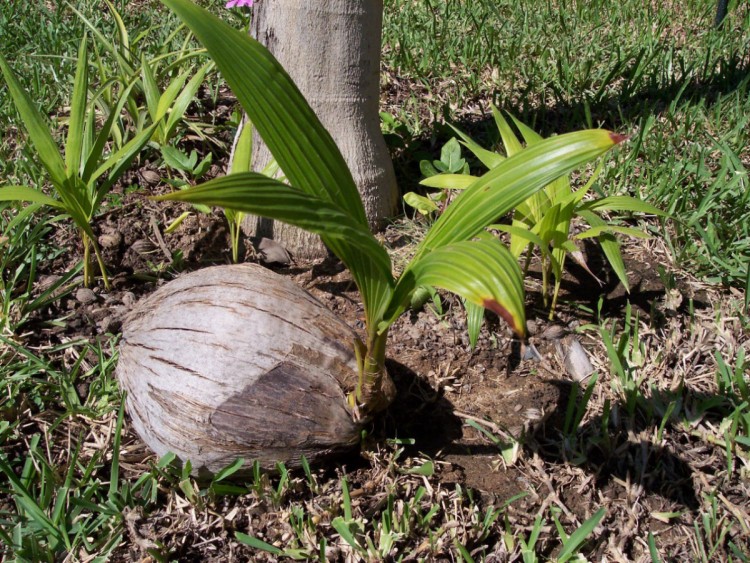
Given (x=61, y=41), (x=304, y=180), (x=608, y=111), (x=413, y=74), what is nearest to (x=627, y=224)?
(x=608, y=111)

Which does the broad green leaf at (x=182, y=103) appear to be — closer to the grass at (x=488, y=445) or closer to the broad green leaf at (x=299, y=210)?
the grass at (x=488, y=445)

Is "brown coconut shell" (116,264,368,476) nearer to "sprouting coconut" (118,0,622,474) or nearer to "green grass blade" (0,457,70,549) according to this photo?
"sprouting coconut" (118,0,622,474)

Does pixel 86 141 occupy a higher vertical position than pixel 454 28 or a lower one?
lower

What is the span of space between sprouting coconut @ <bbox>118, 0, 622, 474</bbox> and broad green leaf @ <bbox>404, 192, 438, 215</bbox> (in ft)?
2.05

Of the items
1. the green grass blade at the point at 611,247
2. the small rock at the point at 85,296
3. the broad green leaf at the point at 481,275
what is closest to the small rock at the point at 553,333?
the green grass blade at the point at 611,247

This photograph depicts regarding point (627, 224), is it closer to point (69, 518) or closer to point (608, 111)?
point (608, 111)

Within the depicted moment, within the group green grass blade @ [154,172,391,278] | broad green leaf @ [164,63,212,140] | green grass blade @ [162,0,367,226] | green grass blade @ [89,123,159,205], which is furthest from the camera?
broad green leaf @ [164,63,212,140]

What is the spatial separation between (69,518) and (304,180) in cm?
99

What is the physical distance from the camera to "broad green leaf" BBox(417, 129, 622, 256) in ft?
4.12

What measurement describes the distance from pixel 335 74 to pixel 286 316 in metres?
0.91

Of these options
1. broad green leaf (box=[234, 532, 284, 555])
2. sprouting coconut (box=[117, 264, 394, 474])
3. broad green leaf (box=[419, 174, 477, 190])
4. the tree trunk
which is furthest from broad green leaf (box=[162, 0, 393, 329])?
the tree trunk

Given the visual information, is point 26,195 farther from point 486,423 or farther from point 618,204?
point 618,204

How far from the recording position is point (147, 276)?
2.24 metres

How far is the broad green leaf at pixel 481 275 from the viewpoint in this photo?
3.30ft
